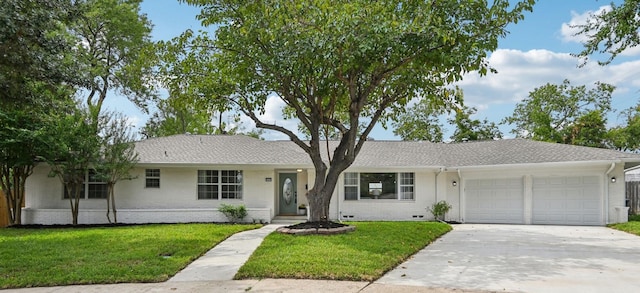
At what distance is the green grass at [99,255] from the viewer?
23.9ft

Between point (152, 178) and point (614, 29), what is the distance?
1464 centimetres

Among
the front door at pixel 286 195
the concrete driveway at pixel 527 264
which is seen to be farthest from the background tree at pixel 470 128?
the concrete driveway at pixel 527 264

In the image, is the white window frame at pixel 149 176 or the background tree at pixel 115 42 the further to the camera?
the background tree at pixel 115 42

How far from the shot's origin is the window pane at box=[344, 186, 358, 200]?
692 inches

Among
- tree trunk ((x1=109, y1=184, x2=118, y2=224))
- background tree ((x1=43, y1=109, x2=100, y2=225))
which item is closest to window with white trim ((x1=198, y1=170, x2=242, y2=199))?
tree trunk ((x1=109, y1=184, x2=118, y2=224))

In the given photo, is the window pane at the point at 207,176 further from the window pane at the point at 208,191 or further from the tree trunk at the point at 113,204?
the tree trunk at the point at 113,204

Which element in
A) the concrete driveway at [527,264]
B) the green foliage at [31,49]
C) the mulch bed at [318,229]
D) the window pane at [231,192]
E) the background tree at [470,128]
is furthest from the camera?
the background tree at [470,128]

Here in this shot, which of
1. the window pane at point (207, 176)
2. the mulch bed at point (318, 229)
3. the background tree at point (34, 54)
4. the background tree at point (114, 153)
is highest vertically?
the background tree at point (34, 54)

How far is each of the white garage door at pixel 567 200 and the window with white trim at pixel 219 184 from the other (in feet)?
36.0

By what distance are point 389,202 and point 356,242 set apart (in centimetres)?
759

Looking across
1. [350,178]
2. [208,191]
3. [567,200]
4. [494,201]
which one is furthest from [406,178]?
[208,191]

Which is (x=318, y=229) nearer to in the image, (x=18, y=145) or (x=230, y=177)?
(x=230, y=177)

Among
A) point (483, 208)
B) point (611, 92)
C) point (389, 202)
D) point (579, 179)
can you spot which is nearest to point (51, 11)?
point (389, 202)

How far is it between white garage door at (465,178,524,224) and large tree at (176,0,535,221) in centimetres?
621
